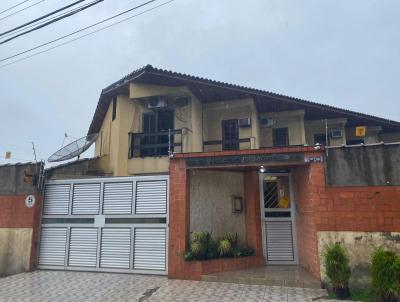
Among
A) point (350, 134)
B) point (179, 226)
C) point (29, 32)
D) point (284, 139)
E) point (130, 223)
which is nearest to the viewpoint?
point (29, 32)

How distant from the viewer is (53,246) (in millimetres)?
10055

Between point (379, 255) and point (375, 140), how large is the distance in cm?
1104

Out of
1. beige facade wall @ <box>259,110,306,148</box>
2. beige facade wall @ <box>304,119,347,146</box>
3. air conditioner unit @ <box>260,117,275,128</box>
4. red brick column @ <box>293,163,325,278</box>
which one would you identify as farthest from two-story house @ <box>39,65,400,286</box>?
beige facade wall @ <box>304,119,347,146</box>

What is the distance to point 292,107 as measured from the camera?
46.4 ft

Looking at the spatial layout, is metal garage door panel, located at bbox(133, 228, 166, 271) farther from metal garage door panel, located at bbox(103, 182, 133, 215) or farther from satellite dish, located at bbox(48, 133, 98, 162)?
satellite dish, located at bbox(48, 133, 98, 162)

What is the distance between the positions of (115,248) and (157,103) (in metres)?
6.16

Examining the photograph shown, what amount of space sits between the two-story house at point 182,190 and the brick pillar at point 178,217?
0.03 meters

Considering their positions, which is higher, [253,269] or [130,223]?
[130,223]

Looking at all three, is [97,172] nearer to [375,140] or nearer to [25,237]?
[25,237]

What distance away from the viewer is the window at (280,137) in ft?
48.7

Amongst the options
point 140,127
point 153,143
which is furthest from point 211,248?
point 140,127

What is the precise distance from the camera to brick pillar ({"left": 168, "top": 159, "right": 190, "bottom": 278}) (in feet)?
27.9

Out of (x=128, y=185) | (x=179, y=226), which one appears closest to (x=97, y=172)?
(x=128, y=185)

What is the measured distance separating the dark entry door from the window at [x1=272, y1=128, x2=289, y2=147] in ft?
7.28
